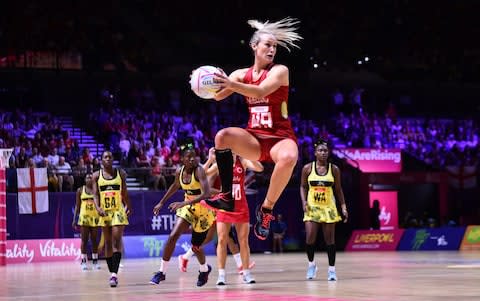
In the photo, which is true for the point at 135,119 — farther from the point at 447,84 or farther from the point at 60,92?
the point at 447,84

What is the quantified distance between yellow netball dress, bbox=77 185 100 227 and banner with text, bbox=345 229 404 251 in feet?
35.8

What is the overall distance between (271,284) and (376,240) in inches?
599

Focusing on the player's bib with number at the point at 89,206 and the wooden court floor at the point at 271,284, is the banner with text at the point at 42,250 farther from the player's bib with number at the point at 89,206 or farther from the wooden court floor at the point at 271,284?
the player's bib with number at the point at 89,206

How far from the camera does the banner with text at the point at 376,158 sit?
1234 inches

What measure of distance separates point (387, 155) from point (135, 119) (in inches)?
362

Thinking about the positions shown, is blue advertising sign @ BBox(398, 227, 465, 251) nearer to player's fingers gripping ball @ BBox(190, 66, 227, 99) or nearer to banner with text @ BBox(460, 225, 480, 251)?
banner with text @ BBox(460, 225, 480, 251)

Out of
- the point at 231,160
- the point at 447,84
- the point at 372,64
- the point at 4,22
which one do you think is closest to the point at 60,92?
the point at 4,22

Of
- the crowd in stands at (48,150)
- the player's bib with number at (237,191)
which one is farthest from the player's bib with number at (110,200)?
the crowd in stands at (48,150)

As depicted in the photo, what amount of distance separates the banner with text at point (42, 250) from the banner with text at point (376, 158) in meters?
10.6

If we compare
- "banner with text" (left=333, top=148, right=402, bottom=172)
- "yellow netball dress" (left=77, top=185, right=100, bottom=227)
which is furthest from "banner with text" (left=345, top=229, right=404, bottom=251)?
"yellow netball dress" (left=77, top=185, right=100, bottom=227)

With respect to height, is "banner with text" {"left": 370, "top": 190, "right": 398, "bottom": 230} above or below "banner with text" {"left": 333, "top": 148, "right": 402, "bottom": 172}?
below

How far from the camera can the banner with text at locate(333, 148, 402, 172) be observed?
31.3m

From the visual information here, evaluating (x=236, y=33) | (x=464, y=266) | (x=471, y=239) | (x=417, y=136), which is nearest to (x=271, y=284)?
(x=464, y=266)

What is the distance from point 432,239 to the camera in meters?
28.6
